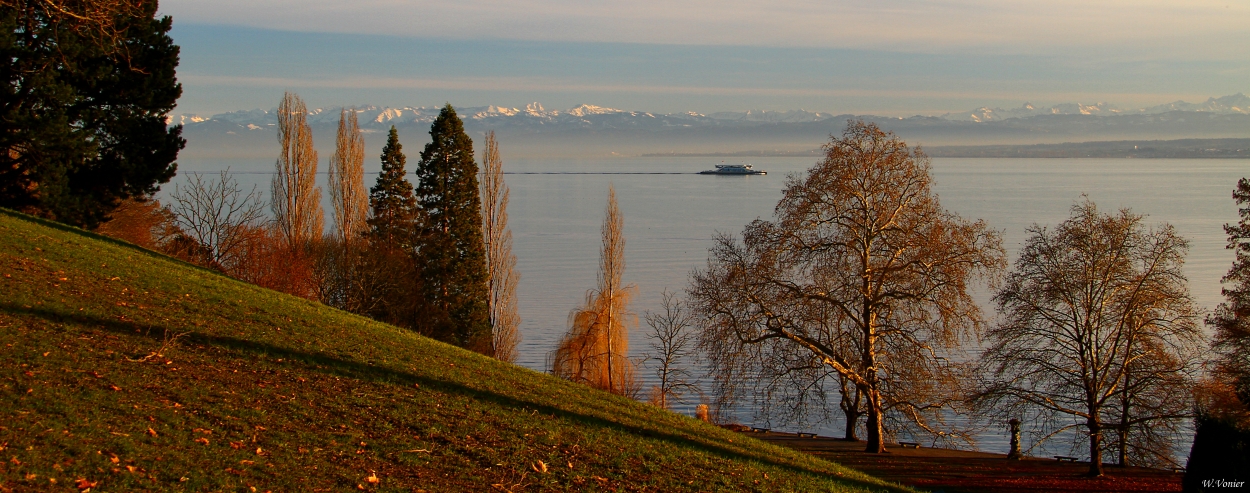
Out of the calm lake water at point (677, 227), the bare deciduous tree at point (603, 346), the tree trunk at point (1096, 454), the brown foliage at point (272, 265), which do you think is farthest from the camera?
the calm lake water at point (677, 227)

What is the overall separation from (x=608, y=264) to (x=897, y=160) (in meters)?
17.9

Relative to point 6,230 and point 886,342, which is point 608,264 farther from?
point 6,230

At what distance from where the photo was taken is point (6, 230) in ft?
57.7

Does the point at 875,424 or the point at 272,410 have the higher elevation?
the point at 272,410

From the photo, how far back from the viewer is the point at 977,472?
2281 centimetres

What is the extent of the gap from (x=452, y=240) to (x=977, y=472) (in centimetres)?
2580

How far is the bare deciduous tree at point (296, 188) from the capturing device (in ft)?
149

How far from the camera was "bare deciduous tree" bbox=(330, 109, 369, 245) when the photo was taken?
45344 millimetres

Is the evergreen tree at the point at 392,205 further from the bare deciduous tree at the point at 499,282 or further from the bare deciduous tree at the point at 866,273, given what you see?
the bare deciduous tree at the point at 866,273

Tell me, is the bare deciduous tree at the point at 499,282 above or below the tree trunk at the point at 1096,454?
above

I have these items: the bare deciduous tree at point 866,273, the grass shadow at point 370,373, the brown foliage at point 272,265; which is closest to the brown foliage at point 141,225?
the brown foliage at point 272,265

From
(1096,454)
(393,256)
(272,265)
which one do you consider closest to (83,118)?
(272,265)

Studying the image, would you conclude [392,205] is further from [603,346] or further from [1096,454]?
[1096,454]

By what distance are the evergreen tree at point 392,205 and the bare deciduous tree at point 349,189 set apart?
1883 millimetres
